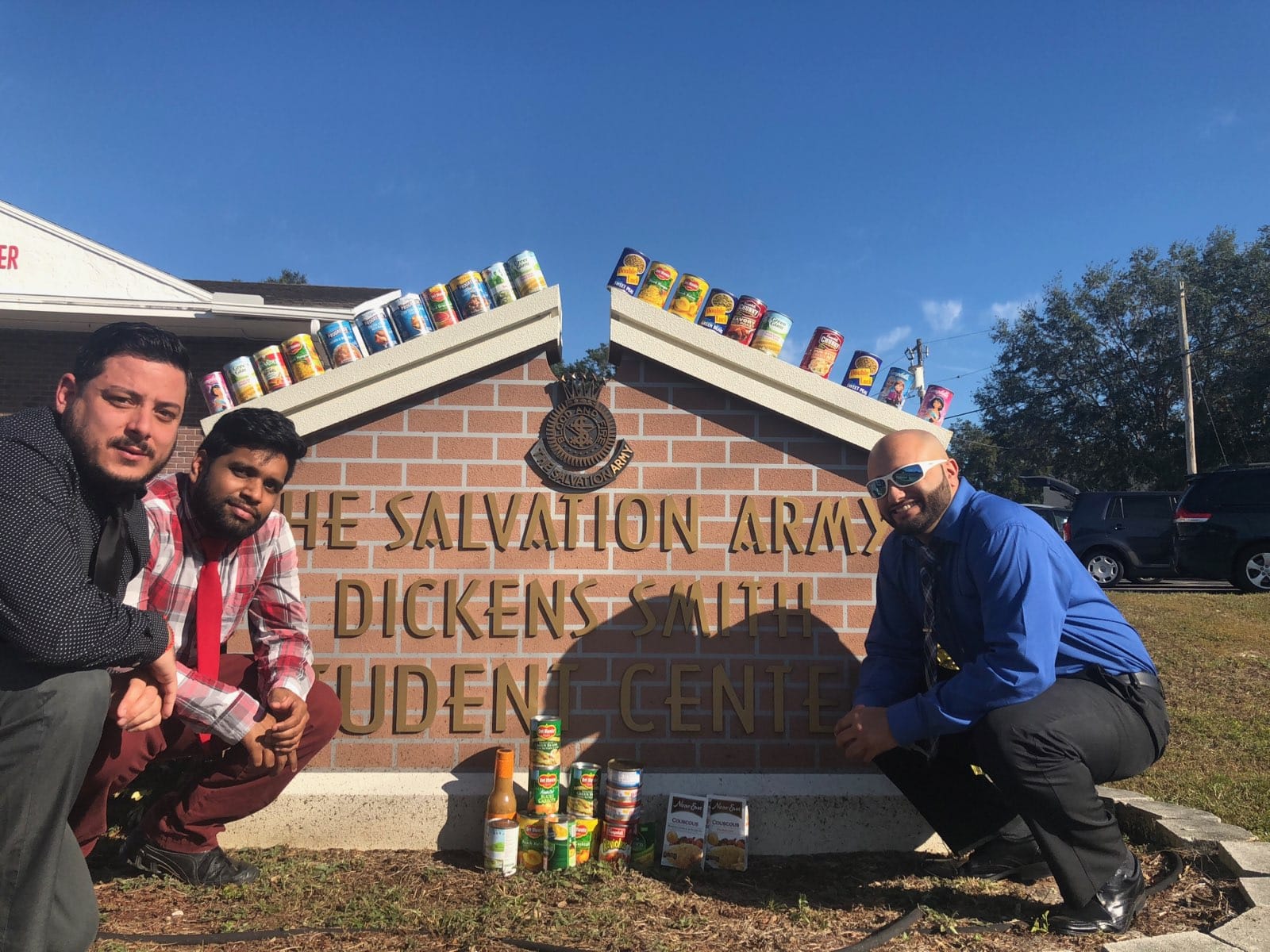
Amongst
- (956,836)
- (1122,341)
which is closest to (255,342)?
(956,836)

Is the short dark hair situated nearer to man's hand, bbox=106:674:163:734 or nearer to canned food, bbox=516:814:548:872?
man's hand, bbox=106:674:163:734

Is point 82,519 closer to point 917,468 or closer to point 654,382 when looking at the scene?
point 654,382

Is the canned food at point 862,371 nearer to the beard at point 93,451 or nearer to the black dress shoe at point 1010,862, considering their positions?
the black dress shoe at point 1010,862

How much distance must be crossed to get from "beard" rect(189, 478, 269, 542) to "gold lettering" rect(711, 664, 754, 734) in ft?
6.86

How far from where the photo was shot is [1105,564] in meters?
14.5

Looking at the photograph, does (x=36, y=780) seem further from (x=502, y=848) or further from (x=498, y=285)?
(x=498, y=285)

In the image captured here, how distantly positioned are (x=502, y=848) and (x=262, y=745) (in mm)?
1022

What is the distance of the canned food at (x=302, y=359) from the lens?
4.12 metres

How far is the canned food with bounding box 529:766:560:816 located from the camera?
3.65 meters

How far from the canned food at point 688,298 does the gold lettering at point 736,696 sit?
168 cm

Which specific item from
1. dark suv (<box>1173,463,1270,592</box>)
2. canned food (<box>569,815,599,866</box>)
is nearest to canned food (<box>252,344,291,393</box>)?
canned food (<box>569,815,599,866</box>)

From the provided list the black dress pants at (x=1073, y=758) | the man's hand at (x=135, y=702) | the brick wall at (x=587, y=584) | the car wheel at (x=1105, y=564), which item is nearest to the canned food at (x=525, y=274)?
the brick wall at (x=587, y=584)

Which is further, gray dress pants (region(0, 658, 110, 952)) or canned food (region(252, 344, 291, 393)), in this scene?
canned food (region(252, 344, 291, 393))

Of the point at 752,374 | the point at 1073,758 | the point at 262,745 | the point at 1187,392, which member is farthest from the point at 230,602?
the point at 1187,392
